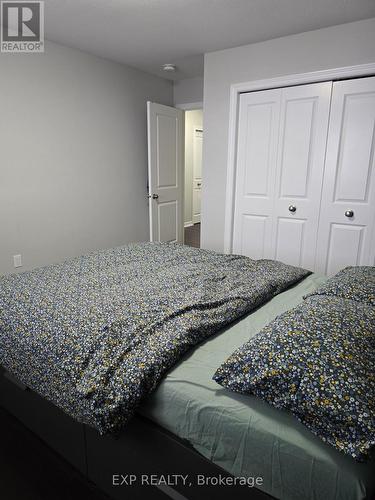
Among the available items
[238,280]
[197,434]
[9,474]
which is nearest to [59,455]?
[9,474]

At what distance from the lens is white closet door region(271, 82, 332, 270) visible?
9.73 feet

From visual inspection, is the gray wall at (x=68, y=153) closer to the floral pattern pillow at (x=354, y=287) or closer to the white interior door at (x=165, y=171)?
the white interior door at (x=165, y=171)

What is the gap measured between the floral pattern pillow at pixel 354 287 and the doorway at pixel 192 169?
15.7 feet

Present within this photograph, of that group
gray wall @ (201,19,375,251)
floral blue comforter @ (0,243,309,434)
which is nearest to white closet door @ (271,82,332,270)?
gray wall @ (201,19,375,251)

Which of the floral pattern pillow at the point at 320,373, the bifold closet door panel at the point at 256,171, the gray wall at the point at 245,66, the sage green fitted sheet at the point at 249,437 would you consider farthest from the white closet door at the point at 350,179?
the sage green fitted sheet at the point at 249,437

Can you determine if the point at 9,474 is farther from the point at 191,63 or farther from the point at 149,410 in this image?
the point at 191,63

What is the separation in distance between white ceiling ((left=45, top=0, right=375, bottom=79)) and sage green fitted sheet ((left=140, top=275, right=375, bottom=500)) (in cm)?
249

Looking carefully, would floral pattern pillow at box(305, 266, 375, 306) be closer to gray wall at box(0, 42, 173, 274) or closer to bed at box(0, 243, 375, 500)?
bed at box(0, 243, 375, 500)

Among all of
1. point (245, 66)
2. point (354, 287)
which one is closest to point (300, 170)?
point (245, 66)

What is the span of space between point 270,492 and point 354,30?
126 inches

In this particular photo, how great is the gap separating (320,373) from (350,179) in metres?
2.41

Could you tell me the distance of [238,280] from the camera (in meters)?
1.85

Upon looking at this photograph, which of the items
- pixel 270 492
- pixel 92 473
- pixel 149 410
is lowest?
pixel 92 473

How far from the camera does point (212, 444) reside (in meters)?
1.04
